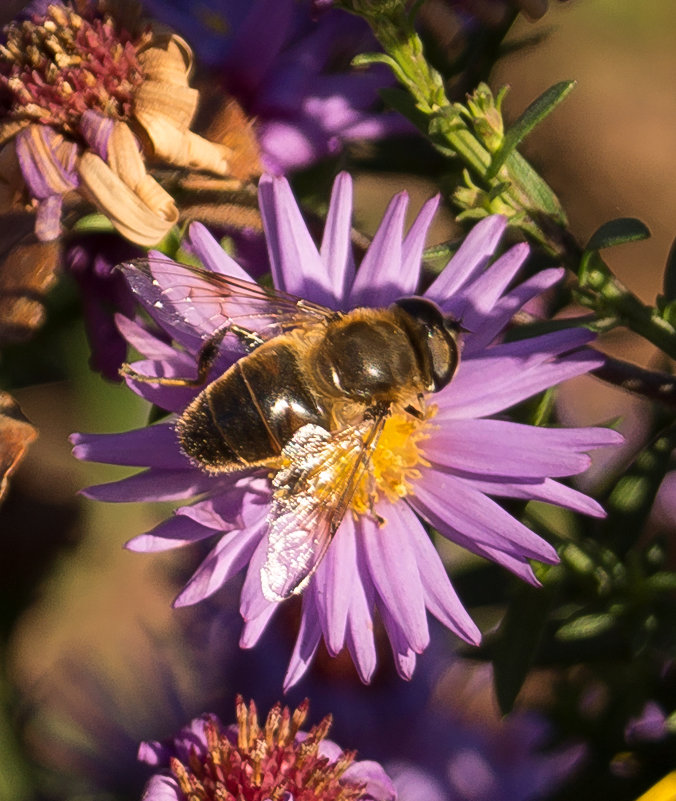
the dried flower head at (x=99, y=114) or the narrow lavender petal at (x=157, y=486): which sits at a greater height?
the dried flower head at (x=99, y=114)

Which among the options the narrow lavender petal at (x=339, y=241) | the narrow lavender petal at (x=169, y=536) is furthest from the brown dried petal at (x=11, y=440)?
the narrow lavender petal at (x=339, y=241)

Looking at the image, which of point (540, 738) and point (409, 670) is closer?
point (409, 670)

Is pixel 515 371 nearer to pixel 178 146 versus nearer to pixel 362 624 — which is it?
pixel 362 624

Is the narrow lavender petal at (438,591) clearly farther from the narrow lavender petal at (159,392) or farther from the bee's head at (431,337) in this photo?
the narrow lavender petal at (159,392)

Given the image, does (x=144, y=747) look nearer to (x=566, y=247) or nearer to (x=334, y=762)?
(x=334, y=762)

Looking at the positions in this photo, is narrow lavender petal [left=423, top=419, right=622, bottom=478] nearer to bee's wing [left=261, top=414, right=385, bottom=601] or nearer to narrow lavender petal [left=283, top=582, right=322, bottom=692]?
bee's wing [left=261, top=414, right=385, bottom=601]

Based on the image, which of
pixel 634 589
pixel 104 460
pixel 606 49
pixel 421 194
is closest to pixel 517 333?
pixel 634 589
